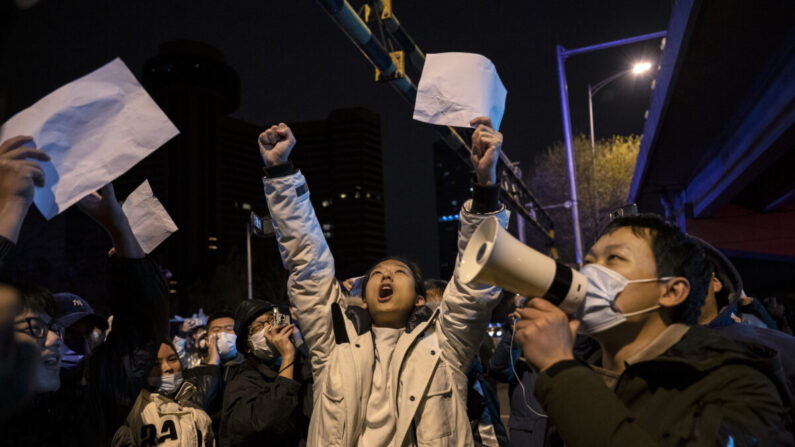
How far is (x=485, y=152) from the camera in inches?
107

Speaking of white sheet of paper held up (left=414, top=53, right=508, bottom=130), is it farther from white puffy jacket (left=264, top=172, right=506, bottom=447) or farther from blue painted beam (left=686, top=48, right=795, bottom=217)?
blue painted beam (left=686, top=48, right=795, bottom=217)

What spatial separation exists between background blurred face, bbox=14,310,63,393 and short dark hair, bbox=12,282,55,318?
0.07 ft

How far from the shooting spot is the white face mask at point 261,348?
3875 millimetres

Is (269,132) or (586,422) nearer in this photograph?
(586,422)

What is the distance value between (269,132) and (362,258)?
304 ft

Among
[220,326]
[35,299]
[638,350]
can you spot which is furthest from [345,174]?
[638,350]

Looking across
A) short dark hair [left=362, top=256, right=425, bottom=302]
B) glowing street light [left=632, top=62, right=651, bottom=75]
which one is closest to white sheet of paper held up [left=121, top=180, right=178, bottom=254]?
short dark hair [left=362, top=256, right=425, bottom=302]

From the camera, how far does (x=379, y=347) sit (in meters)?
2.95

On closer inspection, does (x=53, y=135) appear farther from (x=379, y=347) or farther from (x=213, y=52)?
(x=213, y=52)

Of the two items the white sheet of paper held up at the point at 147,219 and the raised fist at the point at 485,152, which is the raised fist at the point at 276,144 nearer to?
the white sheet of paper held up at the point at 147,219

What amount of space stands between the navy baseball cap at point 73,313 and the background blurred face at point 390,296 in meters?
1.53

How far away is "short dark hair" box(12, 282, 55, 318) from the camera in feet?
6.52

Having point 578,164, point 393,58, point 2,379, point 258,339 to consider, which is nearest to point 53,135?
point 2,379

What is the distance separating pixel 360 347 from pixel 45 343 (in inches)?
52.8
